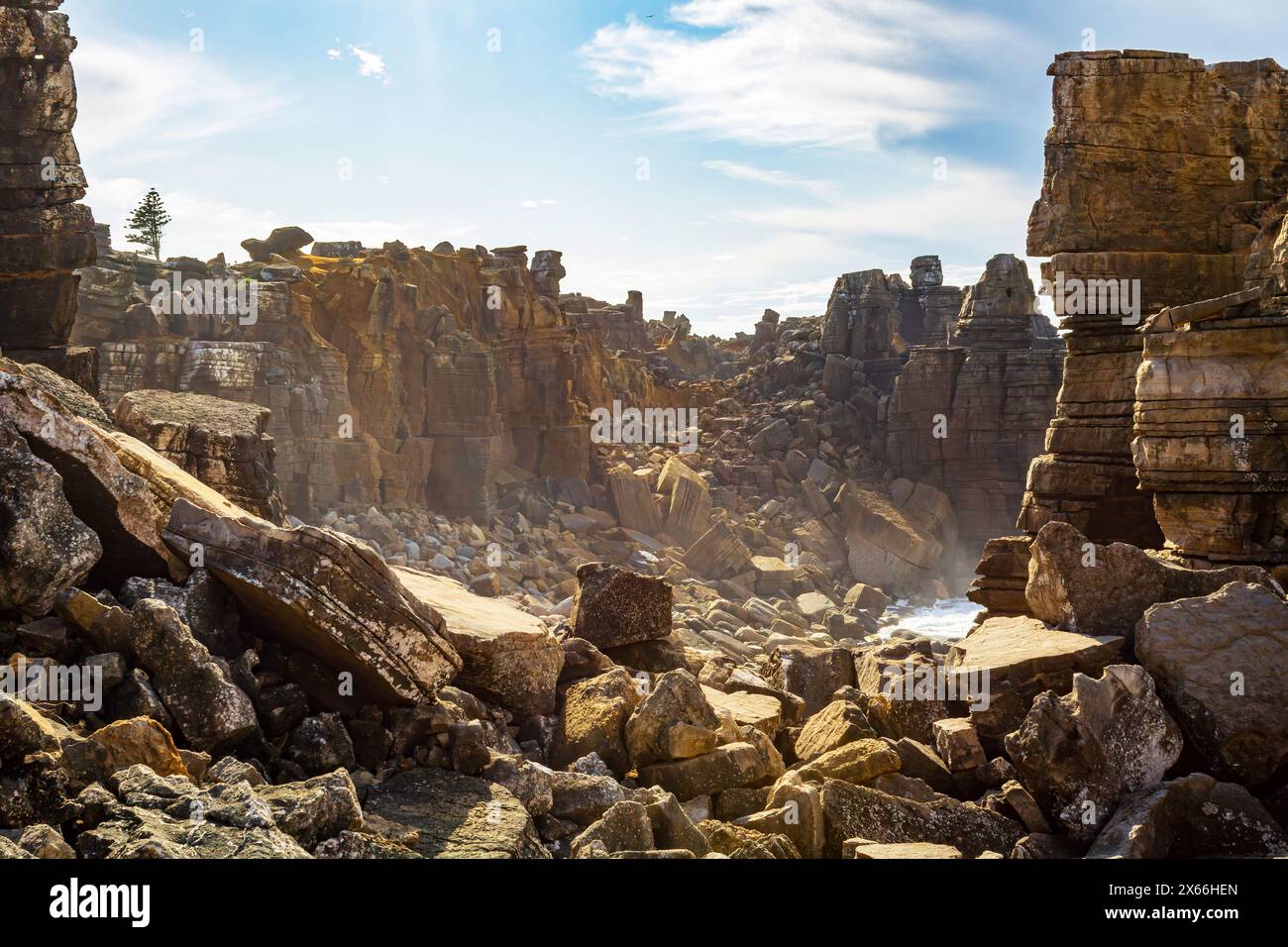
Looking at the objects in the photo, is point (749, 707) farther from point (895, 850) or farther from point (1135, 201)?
point (1135, 201)

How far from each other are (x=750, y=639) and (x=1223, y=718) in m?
22.4

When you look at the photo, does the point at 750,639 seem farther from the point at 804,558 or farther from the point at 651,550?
the point at 804,558

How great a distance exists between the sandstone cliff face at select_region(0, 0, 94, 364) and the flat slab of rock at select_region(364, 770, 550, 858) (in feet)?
34.1

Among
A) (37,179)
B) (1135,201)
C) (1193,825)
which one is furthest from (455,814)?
(37,179)

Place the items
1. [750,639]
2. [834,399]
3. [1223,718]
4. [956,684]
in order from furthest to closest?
1. [834,399]
2. [750,639]
3. [956,684]
4. [1223,718]

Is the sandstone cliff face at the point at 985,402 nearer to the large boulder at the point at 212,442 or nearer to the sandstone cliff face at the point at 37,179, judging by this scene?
the sandstone cliff face at the point at 37,179

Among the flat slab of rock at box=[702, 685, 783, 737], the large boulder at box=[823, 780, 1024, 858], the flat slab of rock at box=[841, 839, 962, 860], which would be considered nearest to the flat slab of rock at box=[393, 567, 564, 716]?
the flat slab of rock at box=[702, 685, 783, 737]

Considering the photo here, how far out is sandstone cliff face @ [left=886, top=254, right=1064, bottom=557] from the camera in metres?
45.0

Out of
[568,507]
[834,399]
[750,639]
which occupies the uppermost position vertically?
[834,399]

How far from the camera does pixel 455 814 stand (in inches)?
219

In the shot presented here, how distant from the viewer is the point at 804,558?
4175 cm

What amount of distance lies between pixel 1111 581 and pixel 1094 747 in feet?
8.52

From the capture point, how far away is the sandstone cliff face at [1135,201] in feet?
43.3
